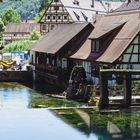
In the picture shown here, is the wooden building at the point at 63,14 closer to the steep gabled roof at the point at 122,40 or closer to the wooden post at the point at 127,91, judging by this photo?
the steep gabled roof at the point at 122,40

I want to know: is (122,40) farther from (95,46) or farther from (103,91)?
(103,91)

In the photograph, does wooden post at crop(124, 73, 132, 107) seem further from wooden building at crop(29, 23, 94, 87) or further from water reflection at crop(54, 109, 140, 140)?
wooden building at crop(29, 23, 94, 87)

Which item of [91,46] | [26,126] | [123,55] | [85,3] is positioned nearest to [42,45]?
[91,46]

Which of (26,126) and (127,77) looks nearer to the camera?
(26,126)

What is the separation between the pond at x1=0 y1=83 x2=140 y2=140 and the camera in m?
26.0

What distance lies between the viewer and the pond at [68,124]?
26000 millimetres

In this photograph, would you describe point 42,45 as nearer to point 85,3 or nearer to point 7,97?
point 7,97

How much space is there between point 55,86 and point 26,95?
7838 mm

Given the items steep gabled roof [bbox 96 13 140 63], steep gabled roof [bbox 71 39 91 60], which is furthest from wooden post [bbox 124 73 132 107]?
steep gabled roof [bbox 71 39 91 60]

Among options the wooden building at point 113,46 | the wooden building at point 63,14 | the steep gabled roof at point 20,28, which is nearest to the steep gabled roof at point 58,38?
the wooden building at point 113,46

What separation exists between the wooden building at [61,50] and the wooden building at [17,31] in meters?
68.5

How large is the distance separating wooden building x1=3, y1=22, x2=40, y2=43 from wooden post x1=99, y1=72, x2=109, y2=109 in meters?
101

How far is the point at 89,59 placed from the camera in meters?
47.6

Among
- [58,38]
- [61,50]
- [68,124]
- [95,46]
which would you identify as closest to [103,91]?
[68,124]
